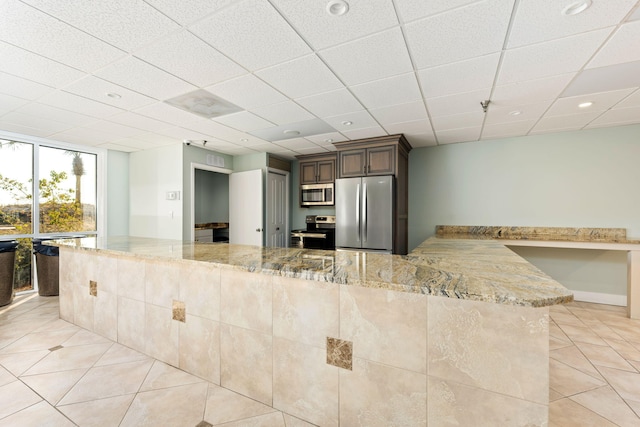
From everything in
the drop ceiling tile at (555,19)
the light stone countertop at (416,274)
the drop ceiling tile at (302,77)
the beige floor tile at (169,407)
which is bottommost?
the beige floor tile at (169,407)

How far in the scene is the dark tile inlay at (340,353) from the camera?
1.31m

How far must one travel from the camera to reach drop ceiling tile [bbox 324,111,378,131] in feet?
10.8

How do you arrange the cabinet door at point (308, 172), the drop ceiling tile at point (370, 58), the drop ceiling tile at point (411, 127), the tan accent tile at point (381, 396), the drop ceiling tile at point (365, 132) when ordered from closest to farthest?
the tan accent tile at point (381, 396), the drop ceiling tile at point (370, 58), the drop ceiling tile at point (411, 127), the drop ceiling tile at point (365, 132), the cabinet door at point (308, 172)

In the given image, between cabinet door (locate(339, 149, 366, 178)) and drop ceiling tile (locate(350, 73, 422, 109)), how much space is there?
4.74ft

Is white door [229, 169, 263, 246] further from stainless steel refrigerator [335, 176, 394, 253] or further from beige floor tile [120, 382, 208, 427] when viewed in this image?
beige floor tile [120, 382, 208, 427]

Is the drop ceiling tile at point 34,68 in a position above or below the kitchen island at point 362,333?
above

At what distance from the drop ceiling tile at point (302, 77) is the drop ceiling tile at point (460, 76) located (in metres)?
0.76

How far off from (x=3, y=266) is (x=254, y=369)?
397 centimetres

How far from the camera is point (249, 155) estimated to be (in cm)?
Result: 545

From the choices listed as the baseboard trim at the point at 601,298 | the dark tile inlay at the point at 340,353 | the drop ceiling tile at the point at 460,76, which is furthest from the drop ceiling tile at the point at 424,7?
the baseboard trim at the point at 601,298

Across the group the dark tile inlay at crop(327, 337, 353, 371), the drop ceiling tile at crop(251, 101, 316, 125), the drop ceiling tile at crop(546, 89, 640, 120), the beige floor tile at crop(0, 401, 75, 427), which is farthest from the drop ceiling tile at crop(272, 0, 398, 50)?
the beige floor tile at crop(0, 401, 75, 427)

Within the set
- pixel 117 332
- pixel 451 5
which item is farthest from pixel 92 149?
pixel 451 5

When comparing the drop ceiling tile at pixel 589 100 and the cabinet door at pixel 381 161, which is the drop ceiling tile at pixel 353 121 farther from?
the drop ceiling tile at pixel 589 100

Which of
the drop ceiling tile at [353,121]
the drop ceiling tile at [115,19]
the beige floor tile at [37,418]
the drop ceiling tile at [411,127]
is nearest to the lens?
the beige floor tile at [37,418]
